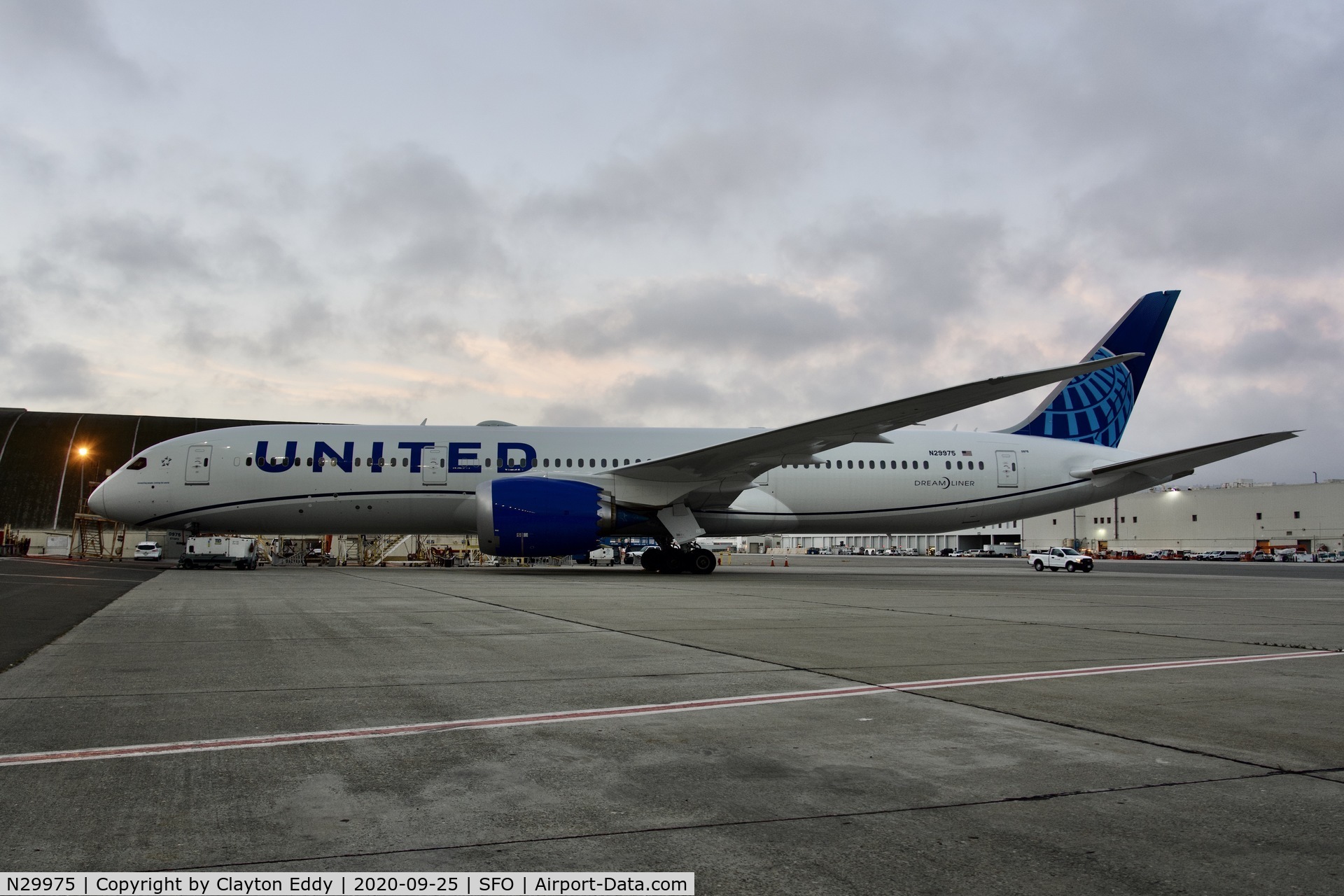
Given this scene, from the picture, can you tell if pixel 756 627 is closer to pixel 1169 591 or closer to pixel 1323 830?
pixel 1323 830

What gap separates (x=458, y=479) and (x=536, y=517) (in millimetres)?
3550

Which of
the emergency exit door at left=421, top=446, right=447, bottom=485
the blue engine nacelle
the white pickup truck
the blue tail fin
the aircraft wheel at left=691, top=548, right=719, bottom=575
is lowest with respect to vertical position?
the white pickup truck

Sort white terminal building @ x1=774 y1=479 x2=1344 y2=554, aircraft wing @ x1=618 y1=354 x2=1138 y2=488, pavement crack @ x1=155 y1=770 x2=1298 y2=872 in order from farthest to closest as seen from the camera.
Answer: white terminal building @ x1=774 y1=479 x2=1344 y2=554 → aircraft wing @ x1=618 y1=354 x2=1138 y2=488 → pavement crack @ x1=155 y1=770 x2=1298 y2=872

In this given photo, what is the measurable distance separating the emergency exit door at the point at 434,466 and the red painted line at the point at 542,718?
17.0m

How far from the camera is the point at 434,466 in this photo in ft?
68.5

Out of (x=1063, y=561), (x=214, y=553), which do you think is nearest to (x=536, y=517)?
(x=214, y=553)

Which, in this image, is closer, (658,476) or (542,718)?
(542,718)

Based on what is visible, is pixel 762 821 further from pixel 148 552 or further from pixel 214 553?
pixel 148 552

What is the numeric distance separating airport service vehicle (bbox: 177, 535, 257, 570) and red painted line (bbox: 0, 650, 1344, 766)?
2153 cm

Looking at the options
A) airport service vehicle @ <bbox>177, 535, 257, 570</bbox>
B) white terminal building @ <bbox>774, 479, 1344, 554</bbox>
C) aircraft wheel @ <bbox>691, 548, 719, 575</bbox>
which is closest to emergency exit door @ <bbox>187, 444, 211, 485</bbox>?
airport service vehicle @ <bbox>177, 535, 257, 570</bbox>

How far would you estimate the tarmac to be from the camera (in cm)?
246

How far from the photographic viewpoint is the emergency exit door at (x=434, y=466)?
20828 mm

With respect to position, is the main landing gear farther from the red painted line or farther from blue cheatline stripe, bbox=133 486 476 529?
the red painted line

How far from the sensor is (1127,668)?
19.9 ft
